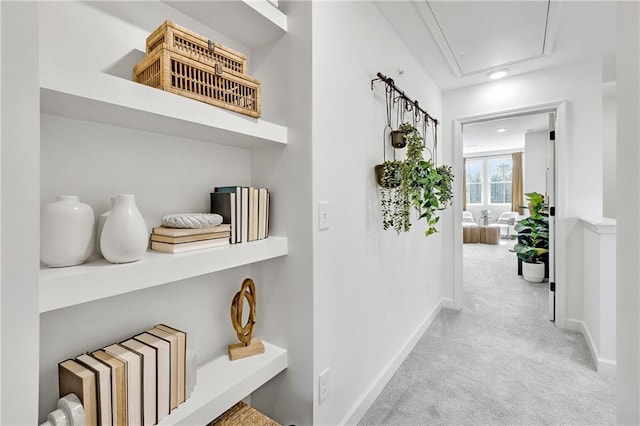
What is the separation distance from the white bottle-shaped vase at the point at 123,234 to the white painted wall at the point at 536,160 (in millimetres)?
8319

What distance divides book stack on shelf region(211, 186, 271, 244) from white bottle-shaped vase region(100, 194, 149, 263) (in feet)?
1.24

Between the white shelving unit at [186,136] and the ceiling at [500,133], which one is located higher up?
the ceiling at [500,133]

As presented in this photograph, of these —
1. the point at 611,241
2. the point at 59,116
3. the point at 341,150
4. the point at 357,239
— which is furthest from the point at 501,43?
the point at 59,116

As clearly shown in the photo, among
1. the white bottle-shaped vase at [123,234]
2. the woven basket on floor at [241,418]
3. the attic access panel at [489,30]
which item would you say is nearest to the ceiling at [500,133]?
the attic access panel at [489,30]

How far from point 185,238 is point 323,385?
0.92 m

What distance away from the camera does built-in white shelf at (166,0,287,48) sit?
3.92 feet

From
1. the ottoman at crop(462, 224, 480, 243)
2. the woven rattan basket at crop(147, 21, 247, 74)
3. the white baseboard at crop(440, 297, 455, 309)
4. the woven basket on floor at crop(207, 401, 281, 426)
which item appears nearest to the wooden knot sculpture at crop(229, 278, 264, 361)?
the woven basket on floor at crop(207, 401, 281, 426)

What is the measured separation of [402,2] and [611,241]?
2.20 meters

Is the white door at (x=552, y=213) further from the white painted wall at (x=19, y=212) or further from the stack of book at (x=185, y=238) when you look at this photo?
the white painted wall at (x=19, y=212)

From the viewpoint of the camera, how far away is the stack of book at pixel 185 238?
1040 millimetres

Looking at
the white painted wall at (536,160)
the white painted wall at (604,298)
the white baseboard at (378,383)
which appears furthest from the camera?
the white painted wall at (536,160)

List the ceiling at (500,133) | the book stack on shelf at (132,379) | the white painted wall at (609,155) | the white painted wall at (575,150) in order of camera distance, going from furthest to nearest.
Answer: the ceiling at (500,133) < the white painted wall at (609,155) < the white painted wall at (575,150) < the book stack on shelf at (132,379)

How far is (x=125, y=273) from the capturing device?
849 millimetres

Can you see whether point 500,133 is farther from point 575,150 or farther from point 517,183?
point 575,150
